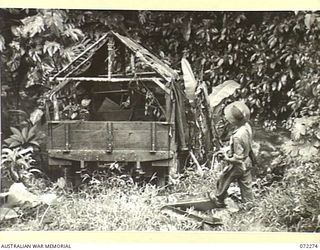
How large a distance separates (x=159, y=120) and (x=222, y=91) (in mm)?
86

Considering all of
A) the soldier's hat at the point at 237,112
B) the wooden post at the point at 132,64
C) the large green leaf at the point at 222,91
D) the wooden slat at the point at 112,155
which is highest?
the wooden post at the point at 132,64

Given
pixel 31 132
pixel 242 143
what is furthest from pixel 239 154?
pixel 31 132

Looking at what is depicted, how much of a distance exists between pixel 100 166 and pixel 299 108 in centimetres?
26

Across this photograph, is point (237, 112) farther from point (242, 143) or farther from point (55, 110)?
point (55, 110)

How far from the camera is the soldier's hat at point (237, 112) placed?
0.60 meters

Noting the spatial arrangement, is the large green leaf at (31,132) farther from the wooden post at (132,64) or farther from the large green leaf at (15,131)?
the wooden post at (132,64)

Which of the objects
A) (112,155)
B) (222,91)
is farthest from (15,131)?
(222,91)

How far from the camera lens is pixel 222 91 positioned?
1.94ft

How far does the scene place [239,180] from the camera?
60cm

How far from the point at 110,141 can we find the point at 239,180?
168 mm

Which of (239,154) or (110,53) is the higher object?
(110,53)

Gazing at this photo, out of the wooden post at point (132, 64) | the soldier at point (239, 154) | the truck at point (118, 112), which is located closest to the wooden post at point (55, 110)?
the truck at point (118, 112)

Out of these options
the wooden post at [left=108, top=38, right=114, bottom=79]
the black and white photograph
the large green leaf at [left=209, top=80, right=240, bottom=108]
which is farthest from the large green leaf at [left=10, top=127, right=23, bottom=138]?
the large green leaf at [left=209, top=80, right=240, bottom=108]

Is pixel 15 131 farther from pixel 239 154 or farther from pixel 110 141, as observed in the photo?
pixel 239 154
